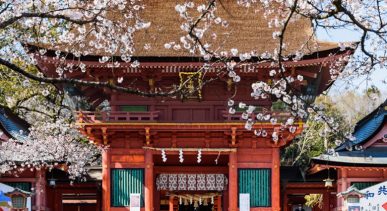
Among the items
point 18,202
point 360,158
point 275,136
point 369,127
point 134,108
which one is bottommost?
point 18,202

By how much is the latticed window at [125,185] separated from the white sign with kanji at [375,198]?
5386mm

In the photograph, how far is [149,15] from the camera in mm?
21500

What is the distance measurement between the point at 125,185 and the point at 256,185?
3237 mm

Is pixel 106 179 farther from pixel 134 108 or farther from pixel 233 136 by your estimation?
pixel 233 136

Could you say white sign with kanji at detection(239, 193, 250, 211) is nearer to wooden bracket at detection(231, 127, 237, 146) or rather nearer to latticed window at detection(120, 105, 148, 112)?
wooden bracket at detection(231, 127, 237, 146)

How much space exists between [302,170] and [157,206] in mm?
4198

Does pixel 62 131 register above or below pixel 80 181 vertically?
above

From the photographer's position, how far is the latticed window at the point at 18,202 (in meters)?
18.0

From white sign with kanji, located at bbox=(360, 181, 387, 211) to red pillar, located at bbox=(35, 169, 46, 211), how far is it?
776 cm

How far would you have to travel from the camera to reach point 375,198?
18.3 meters

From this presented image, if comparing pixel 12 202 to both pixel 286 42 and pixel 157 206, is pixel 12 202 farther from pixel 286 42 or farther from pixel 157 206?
pixel 286 42

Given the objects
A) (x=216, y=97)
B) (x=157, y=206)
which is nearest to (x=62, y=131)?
(x=157, y=206)

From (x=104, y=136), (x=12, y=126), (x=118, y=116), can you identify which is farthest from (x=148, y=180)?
(x=12, y=126)

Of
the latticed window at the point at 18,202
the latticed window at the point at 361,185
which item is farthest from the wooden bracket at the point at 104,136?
the latticed window at the point at 361,185
